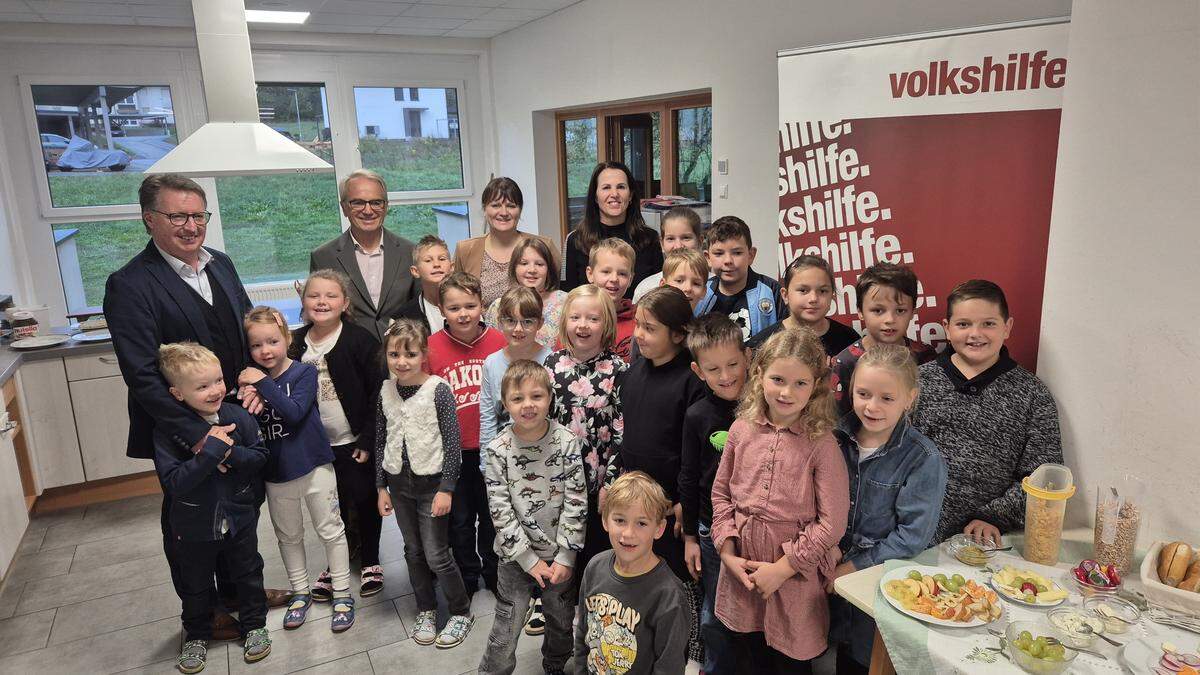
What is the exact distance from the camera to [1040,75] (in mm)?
2332

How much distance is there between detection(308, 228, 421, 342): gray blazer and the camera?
2.83 metres

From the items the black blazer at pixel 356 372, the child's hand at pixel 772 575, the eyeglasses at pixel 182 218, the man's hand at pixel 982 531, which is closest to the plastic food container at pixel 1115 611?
the man's hand at pixel 982 531

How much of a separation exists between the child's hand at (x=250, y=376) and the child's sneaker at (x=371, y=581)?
36.4 inches

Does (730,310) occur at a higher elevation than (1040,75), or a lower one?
lower

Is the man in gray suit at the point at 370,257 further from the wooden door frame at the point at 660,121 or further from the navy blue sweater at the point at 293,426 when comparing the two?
the wooden door frame at the point at 660,121

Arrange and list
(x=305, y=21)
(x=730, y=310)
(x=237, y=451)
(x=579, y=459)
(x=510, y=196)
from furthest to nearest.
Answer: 1. (x=305, y=21)
2. (x=510, y=196)
3. (x=730, y=310)
4. (x=237, y=451)
5. (x=579, y=459)

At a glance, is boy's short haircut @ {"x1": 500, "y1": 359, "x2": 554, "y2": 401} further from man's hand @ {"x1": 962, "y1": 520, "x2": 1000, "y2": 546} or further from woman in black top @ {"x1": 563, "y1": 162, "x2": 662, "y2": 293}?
man's hand @ {"x1": 962, "y1": 520, "x2": 1000, "y2": 546}

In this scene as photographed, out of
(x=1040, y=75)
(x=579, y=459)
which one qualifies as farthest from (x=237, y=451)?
(x=1040, y=75)

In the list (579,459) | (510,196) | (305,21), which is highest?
(305,21)

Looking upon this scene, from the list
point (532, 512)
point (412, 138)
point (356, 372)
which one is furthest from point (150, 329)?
point (412, 138)

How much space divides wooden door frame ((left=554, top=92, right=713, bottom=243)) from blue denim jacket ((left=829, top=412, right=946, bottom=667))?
10.5 ft

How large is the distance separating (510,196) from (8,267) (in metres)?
4.50

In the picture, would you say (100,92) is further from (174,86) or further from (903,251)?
(903,251)

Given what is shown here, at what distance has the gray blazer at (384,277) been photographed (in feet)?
9.30
